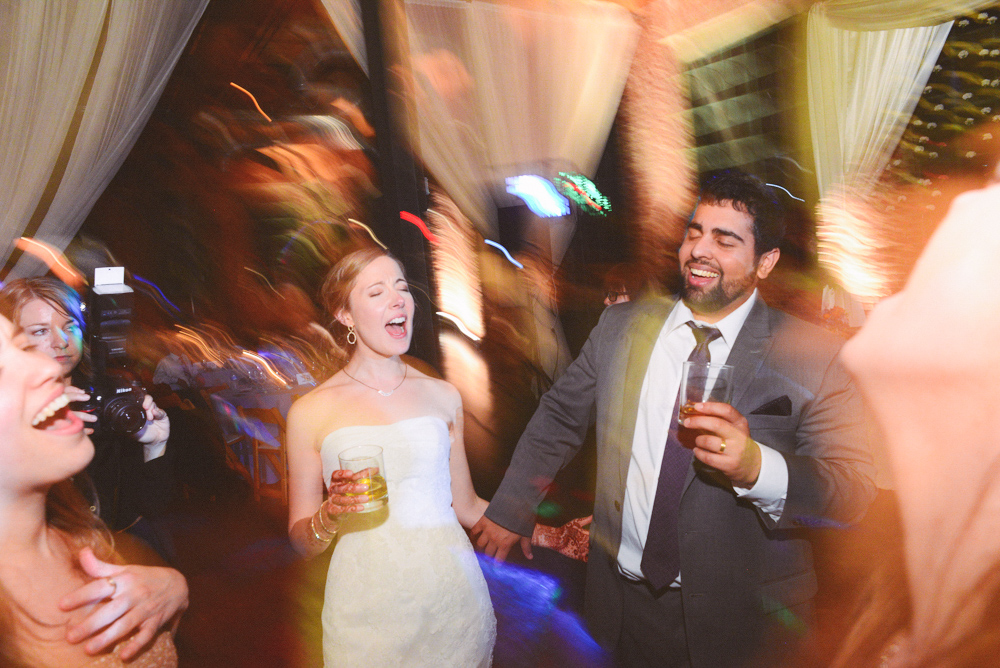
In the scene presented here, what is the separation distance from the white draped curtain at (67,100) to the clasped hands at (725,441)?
1683 mm

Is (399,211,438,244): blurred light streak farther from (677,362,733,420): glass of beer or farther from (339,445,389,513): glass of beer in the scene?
(677,362,733,420): glass of beer

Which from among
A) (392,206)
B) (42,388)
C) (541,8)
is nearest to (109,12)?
(392,206)

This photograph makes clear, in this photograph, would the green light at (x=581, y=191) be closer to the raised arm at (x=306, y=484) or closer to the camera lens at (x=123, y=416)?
the raised arm at (x=306, y=484)

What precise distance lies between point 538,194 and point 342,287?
0.61 m

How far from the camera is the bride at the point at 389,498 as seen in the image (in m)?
1.26

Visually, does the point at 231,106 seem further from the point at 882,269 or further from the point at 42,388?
the point at 882,269

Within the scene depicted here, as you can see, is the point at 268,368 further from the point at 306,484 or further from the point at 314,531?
the point at 314,531

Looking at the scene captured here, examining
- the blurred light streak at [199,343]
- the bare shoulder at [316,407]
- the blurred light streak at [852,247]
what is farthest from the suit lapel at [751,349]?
the blurred light streak at [199,343]

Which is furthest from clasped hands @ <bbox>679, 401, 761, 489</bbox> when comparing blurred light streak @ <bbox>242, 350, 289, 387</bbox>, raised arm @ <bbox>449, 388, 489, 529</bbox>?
blurred light streak @ <bbox>242, 350, 289, 387</bbox>

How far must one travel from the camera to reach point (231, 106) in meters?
1.54

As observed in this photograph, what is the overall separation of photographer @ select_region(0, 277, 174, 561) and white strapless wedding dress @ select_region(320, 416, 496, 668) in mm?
430

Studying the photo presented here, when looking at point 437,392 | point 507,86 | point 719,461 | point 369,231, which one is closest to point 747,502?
point 719,461

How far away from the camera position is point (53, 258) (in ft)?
4.57

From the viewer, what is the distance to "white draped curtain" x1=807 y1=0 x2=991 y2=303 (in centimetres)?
131
